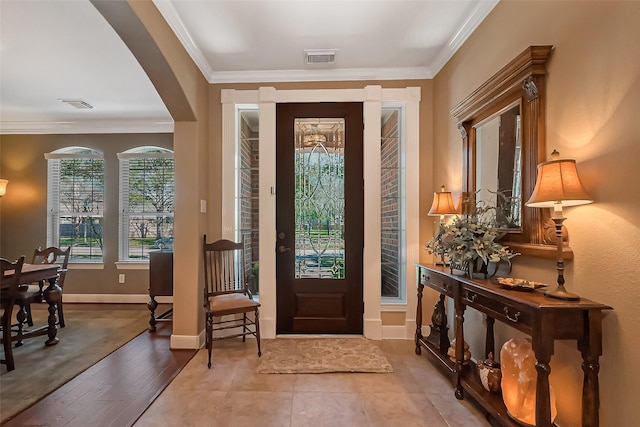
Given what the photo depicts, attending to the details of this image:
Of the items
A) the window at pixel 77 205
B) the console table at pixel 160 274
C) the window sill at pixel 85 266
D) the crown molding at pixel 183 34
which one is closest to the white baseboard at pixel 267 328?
the console table at pixel 160 274

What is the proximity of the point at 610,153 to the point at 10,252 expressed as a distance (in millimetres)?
6815

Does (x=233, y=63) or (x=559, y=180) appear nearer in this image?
(x=559, y=180)

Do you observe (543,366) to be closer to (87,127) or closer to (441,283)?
(441,283)

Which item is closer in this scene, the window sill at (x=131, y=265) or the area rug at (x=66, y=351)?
the area rug at (x=66, y=351)

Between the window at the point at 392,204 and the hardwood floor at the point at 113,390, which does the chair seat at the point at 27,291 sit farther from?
the window at the point at 392,204

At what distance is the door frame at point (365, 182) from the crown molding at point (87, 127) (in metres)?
2.01

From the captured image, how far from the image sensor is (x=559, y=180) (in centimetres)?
131

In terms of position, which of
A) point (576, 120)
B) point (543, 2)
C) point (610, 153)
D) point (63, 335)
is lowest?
Result: point (63, 335)

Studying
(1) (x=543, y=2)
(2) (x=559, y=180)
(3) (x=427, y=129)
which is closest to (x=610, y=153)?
(2) (x=559, y=180)

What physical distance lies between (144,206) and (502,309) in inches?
186

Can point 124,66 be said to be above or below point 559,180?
above

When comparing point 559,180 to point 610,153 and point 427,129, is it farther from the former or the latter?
point 427,129

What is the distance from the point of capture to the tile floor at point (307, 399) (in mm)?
1791

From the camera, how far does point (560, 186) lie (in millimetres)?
1304
